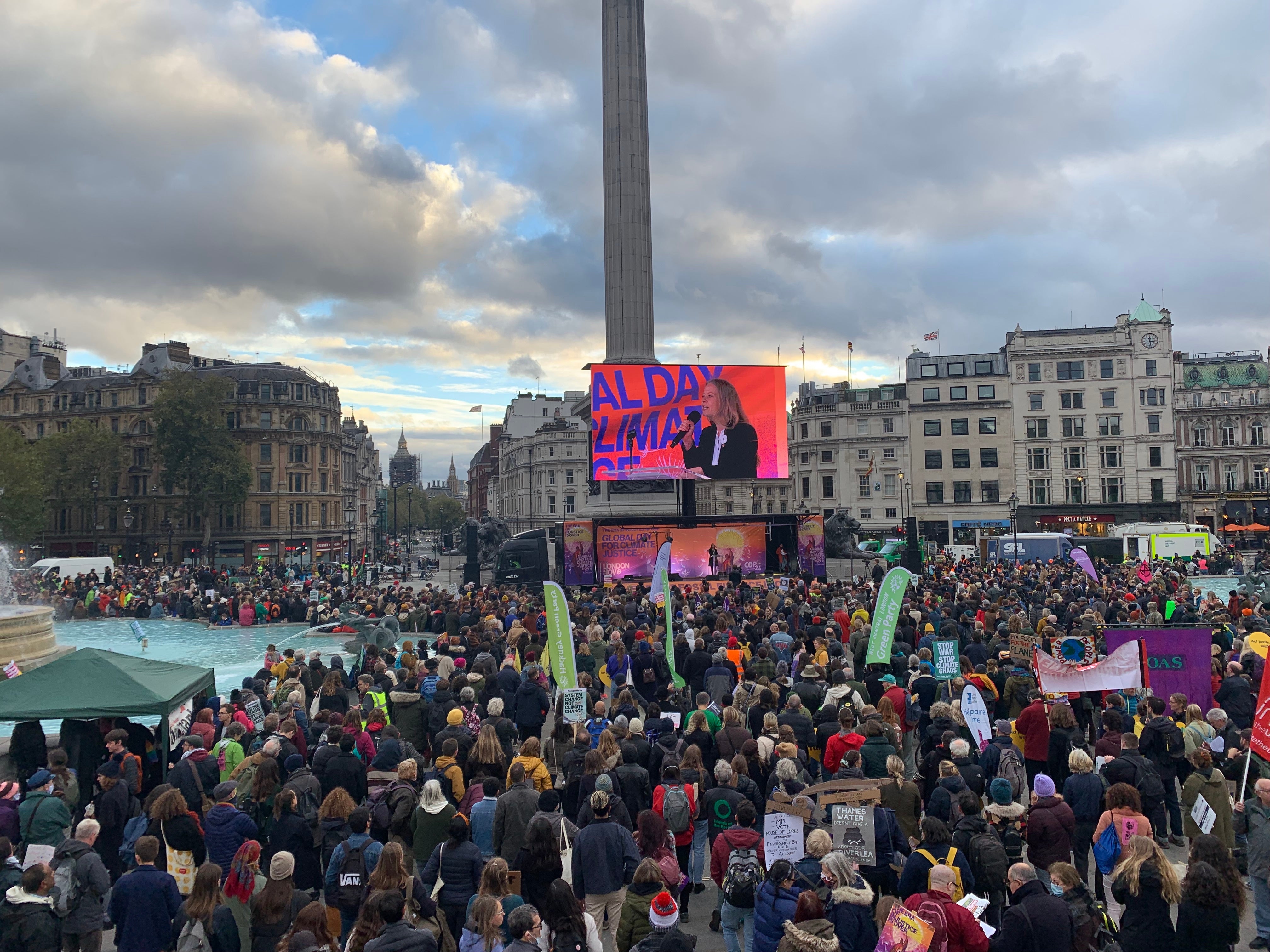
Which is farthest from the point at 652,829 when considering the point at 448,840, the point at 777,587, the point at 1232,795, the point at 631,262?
Answer: the point at 631,262

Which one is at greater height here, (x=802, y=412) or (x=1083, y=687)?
(x=802, y=412)

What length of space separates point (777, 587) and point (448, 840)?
80.3ft

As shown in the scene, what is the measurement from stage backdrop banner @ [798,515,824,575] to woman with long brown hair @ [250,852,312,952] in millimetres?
34251

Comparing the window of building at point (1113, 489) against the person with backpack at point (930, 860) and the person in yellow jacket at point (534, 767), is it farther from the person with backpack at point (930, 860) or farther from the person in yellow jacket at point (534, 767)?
the person in yellow jacket at point (534, 767)

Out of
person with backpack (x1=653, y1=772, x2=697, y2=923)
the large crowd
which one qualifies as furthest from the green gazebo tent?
person with backpack (x1=653, y1=772, x2=697, y2=923)

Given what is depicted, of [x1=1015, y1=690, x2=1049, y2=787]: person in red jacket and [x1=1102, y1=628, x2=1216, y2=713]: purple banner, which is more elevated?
[x1=1102, y1=628, x2=1216, y2=713]: purple banner

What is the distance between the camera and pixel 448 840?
6.94 m

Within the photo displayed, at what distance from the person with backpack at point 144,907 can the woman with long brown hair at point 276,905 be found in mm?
811

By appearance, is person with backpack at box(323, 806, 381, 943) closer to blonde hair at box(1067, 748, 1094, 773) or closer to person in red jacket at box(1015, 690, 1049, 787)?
blonde hair at box(1067, 748, 1094, 773)

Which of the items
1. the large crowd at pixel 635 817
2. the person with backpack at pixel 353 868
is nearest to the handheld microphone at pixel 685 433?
the large crowd at pixel 635 817

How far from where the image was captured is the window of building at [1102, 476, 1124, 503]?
69.6m

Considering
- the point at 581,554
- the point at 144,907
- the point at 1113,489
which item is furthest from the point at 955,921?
the point at 1113,489

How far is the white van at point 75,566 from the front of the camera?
1714 inches

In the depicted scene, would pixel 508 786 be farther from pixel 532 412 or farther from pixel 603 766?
pixel 532 412
